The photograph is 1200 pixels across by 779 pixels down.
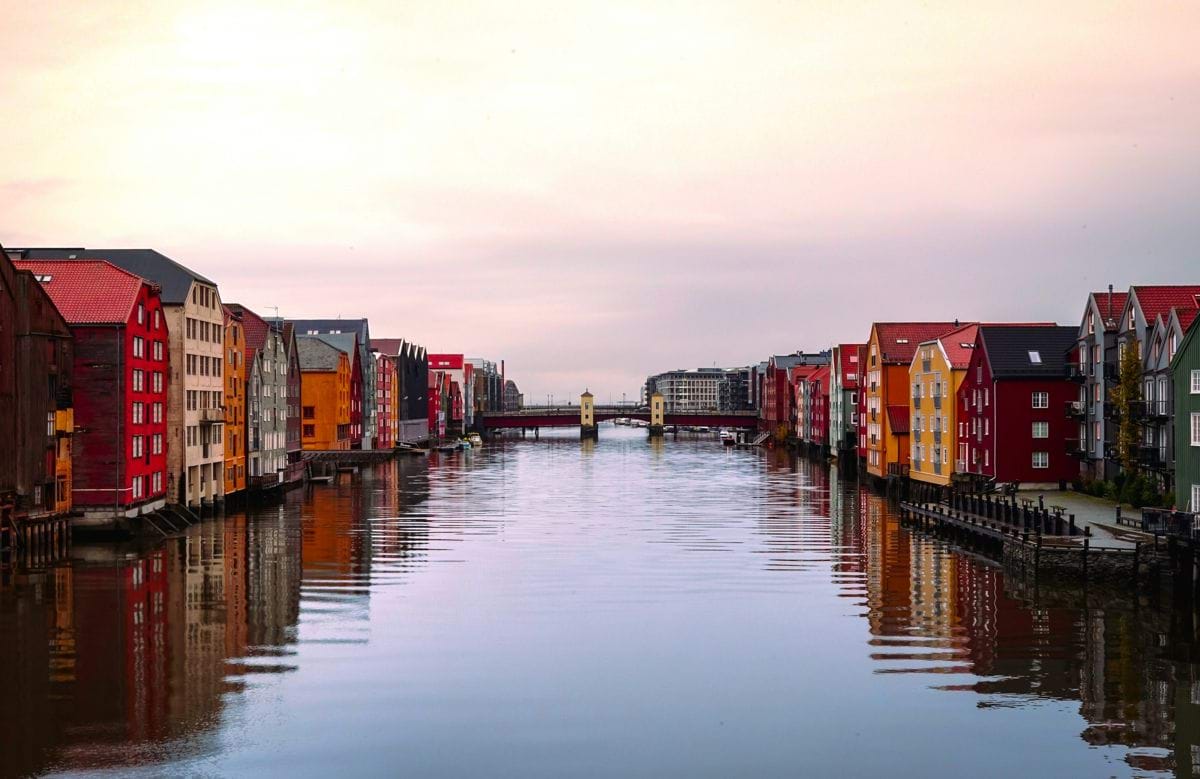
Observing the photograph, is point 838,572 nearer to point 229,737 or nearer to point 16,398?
point 229,737

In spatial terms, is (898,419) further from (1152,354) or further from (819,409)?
(819,409)

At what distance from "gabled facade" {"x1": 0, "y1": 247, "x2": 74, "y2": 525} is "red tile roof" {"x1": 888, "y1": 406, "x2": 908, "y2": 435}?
2563 inches

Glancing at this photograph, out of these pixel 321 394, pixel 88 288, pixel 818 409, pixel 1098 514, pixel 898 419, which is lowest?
pixel 1098 514

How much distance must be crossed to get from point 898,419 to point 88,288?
64.8m

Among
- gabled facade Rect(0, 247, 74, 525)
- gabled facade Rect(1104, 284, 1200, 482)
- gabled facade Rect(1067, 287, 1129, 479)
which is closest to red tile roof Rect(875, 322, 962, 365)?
gabled facade Rect(1067, 287, 1129, 479)

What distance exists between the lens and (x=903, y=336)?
110m

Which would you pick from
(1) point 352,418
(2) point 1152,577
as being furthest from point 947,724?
(1) point 352,418

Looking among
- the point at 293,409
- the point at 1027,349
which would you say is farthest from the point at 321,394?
the point at 1027,349

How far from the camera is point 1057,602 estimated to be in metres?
45.2

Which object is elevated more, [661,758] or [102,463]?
[102,463]

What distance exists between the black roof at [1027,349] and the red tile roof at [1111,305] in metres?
6.00

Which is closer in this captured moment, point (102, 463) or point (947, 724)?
point (947, 724)

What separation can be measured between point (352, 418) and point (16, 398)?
87.4 m

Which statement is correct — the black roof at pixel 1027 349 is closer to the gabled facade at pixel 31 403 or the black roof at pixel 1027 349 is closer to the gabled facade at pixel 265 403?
the gabled facade at pixel 265 403
